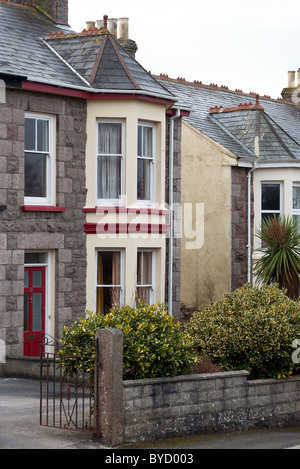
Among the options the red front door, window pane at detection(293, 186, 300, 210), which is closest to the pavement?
the red front door

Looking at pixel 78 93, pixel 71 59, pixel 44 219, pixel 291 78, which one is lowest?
pixel 44 219

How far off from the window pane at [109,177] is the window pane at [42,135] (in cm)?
141

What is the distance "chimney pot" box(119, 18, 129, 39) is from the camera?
88.3 feet

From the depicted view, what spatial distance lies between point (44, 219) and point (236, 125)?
10646 mm

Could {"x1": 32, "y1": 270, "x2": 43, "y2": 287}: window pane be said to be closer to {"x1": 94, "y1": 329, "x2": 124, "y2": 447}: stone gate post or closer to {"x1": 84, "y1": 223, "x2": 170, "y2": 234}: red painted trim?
{"x1": 84, "y1": 223, "x2": 170, "y2": 234}: red painted trim

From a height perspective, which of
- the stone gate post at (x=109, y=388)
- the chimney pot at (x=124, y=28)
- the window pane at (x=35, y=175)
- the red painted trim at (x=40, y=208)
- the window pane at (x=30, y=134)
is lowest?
the stone gate post at (x=109, y=388)

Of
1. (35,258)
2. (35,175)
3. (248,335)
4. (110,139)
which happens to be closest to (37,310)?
(35,258)

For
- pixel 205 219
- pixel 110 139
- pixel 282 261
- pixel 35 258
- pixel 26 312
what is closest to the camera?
pixel 26 312

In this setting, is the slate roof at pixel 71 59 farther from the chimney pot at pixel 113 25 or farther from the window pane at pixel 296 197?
the window pane at pixel 296 197

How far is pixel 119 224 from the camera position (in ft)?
65.1

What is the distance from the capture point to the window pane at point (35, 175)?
18.8m

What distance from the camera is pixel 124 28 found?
1066 inches

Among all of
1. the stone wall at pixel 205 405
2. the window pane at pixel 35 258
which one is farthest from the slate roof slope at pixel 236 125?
the stone wall at pixel 205 405

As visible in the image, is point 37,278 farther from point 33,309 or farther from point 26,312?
point 26,312
